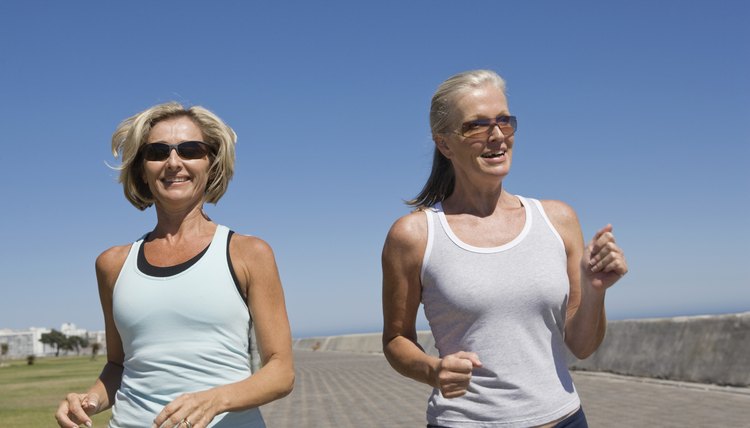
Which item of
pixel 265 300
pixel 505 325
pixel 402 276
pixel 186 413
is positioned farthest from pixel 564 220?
pixel 186 413

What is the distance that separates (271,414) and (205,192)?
35.8 ft

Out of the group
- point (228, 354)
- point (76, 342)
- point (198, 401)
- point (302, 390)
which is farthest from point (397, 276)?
point (76, 342)

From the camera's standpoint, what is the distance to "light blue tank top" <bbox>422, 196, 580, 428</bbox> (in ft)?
9.82

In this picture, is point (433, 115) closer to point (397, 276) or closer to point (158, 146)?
point (397, 276)

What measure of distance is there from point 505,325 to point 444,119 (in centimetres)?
75

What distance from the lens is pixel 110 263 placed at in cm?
321

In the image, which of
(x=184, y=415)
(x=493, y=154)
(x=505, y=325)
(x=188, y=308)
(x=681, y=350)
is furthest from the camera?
(x=681, y=350)

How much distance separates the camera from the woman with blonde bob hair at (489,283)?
3.00 m

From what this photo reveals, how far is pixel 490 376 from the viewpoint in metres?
3.04

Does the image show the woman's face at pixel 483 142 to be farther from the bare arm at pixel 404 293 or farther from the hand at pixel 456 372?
the hand at pixel 456 372

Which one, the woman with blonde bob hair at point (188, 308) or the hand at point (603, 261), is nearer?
the woman with blonde bob hair at point (188, 308)

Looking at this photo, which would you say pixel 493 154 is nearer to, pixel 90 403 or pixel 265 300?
pixel 265 300

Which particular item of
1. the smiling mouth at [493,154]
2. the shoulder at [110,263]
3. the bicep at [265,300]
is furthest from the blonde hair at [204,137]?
the smiling mouth at [493,154]

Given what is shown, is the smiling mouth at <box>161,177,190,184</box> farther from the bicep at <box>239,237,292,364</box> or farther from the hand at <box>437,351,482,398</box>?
the hand at <box>437,351,482,398</box>
